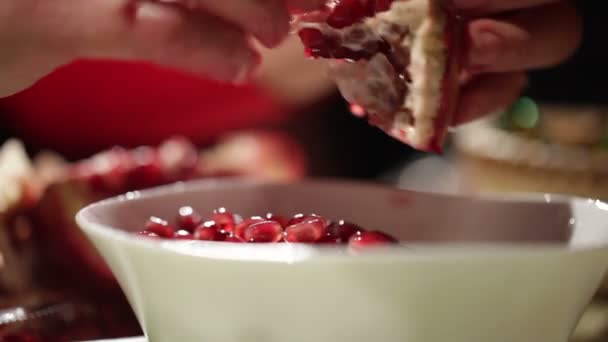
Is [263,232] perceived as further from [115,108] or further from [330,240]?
[115,108]

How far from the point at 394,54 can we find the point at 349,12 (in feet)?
0.18

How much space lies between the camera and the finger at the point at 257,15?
1.82ft

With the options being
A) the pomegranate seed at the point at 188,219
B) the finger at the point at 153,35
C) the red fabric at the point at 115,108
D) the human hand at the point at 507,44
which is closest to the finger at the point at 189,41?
the finger at the point at 153,35

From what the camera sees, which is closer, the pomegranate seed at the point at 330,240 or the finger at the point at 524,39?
the pomegranate seed at the point at 330,240

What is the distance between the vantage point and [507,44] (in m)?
0.74

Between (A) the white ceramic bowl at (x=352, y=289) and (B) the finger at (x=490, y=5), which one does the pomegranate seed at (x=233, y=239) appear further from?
(B) the finger at (x=490, y=5)

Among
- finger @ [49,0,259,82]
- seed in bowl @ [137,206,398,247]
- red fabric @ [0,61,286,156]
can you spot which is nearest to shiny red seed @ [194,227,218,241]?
seed in bowl @ [137,206,398,247]

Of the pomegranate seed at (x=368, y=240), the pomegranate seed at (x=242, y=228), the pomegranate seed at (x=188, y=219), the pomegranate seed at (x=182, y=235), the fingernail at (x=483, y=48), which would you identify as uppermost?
the fingernail at (x=483, y=48)

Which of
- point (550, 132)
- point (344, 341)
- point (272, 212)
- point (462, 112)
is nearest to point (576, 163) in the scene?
point (550, 132)

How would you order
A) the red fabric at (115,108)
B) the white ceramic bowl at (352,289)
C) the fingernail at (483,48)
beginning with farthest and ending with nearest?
the red fabric at (115,108)
the fingernail at (483,48)
the white ceramic bowl at (352,289)

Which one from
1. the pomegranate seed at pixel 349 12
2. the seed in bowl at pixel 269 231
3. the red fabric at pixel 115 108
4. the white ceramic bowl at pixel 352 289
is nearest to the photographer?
the white ceramic bowl at pixel 352 289

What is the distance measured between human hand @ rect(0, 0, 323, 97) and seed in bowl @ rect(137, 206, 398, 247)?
0.13 m

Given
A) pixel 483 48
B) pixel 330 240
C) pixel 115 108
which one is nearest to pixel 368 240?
pixel 330 240

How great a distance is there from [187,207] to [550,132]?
800 millimetres
